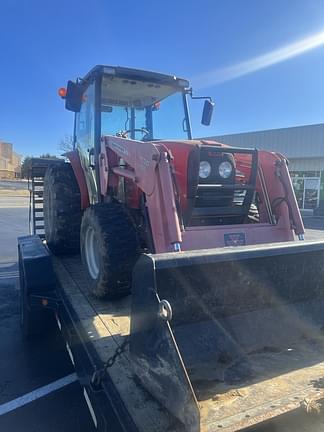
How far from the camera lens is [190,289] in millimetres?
2807

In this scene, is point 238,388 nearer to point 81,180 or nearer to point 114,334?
point 114,334

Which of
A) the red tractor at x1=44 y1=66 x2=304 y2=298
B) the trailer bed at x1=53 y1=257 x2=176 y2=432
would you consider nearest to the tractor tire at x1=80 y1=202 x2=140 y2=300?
the red tractor at x1=44 y1=66 x2=304 y2=298

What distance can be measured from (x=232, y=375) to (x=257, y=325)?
0.61m

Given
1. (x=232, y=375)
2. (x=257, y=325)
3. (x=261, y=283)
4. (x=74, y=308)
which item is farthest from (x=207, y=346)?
(x=74, y=308)

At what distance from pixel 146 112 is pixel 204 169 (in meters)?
2.44

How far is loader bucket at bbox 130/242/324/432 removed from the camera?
6.80ft

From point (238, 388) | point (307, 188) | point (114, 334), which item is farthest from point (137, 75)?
point (307, 188)

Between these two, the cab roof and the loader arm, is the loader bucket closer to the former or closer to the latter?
the loader arm

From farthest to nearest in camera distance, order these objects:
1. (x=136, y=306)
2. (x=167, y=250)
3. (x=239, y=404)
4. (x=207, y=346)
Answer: (x=167, y=250), (x=207, y=346), (x=136, y=306), (x=239, y=404)

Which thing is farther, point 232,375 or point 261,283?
point 261,283

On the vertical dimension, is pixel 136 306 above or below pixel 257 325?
above

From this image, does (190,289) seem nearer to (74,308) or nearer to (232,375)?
(232,375)

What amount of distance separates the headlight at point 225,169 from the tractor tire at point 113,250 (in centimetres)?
101

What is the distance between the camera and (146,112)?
599 centimetres
